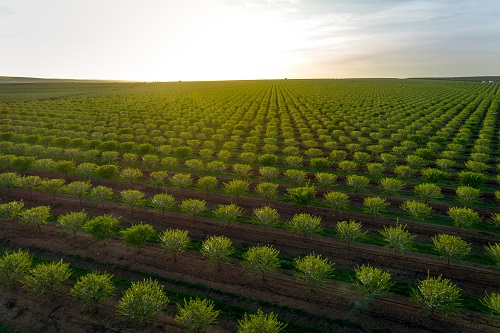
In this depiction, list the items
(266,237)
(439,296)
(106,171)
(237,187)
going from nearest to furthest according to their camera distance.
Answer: (439,296), (266,237), (237,187), (106,171)

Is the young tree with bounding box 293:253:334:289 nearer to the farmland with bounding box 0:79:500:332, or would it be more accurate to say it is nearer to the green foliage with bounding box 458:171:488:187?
the farmland with bounding box 0:79:500:332

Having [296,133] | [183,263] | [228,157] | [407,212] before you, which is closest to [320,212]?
[407,212]

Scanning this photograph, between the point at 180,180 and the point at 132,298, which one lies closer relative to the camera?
the point at 132,298

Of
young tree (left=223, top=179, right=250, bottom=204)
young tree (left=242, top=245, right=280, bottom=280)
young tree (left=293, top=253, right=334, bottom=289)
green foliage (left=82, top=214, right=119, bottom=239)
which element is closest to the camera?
young tree (left=293, top=253, right=334, bottom=289)

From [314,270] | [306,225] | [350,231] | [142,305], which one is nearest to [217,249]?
[142,305]

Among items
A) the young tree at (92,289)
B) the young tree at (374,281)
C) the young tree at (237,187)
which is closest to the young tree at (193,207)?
the young tree at (237,187)

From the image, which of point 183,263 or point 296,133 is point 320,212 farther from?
point 296,133

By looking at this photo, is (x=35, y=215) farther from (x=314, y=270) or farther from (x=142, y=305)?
(x=314, y=270)

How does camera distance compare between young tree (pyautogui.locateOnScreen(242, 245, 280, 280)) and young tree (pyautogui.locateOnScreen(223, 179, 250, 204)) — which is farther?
young tree (pyautogui.locateOnScreen(223, 179, 250, 204))

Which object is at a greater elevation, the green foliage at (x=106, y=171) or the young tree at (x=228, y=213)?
the green foliage at (x=106, y=171)

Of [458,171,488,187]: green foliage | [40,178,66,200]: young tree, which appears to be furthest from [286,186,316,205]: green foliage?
[40,178,66,200]: young tree

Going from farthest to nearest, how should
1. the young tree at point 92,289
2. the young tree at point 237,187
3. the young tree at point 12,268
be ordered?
the young tree at point 237,187, the young tree at point 12,268, the young tree at point 92,289

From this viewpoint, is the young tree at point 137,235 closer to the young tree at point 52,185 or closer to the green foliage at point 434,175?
the young tree at point 52,185
